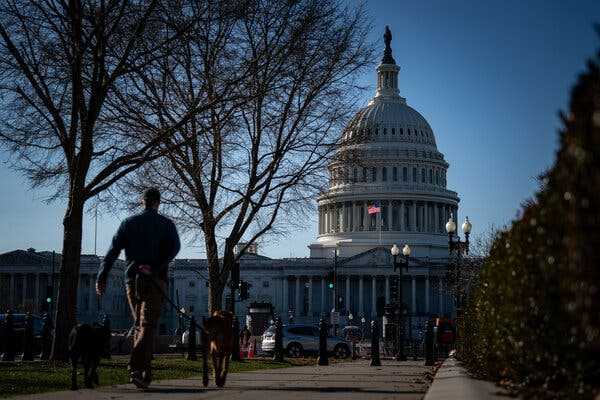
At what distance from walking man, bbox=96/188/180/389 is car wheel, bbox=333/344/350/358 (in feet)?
130

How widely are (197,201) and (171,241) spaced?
1780 cm

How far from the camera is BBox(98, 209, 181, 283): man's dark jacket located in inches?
461

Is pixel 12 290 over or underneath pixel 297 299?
over

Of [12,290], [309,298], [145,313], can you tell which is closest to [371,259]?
[309,298]

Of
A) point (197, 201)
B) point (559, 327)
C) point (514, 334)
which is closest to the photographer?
point (559, 327)

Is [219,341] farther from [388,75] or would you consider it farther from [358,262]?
[388,75]

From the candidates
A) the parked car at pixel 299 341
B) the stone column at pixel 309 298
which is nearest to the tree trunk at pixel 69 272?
the parked car at pixel 299 341

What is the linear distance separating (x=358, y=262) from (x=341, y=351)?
95.2m

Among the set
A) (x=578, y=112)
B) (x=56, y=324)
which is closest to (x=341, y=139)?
(x=56, y=324)

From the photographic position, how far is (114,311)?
500 feet

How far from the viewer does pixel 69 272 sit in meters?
22.4

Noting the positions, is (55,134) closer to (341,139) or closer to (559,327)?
(341,139)

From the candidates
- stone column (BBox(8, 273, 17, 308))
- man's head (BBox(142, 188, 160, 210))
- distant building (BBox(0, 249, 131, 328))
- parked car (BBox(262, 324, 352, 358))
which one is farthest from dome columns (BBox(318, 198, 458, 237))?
man's head (BBox(142, 188, 160, 210))

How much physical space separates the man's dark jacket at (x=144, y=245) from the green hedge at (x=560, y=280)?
4.12 m
